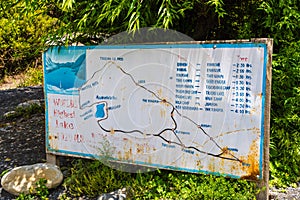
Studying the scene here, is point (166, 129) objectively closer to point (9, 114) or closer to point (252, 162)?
point (252, 162)

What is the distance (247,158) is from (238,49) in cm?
81

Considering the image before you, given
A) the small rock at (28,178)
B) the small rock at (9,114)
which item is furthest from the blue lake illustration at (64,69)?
the small rock at (9,114)

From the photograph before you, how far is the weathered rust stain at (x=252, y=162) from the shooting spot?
2.99 metres

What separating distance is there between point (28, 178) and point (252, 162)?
194 centimetres

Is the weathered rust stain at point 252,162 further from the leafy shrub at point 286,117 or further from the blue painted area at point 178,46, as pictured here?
the blue painted area at point 178,46

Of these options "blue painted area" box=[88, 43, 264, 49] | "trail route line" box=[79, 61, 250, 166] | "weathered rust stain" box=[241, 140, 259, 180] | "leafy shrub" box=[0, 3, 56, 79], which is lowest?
"weathered rust stain" box=[241, 140, 259, 180]

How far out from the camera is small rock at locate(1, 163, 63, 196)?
3562 millimetres

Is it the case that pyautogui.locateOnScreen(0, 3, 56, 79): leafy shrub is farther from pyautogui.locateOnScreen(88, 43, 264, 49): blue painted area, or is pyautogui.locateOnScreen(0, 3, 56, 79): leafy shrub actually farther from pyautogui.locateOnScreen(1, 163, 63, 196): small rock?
pyautogui.locateOnScreen(88, 43, 264, 49): blue painted area

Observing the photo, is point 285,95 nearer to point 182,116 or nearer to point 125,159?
point 182,116

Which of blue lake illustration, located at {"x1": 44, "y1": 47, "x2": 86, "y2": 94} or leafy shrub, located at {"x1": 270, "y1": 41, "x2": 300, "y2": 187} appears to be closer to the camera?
leafy shrub, located at {"x1": 270, "y1": 41, "x2": 300, "y2": 187}

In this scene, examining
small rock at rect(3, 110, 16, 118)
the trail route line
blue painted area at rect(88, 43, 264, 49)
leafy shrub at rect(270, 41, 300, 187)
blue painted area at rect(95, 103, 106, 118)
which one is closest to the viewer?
blue painted area at rect(88, 43, 264, 49)

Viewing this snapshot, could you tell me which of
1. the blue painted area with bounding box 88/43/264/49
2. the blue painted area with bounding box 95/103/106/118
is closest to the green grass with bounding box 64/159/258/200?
the blue painted area with bounding box 95/103/106/118

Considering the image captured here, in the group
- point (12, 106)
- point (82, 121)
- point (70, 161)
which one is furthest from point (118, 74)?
point (12, 106)

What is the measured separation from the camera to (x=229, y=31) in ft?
13.2
